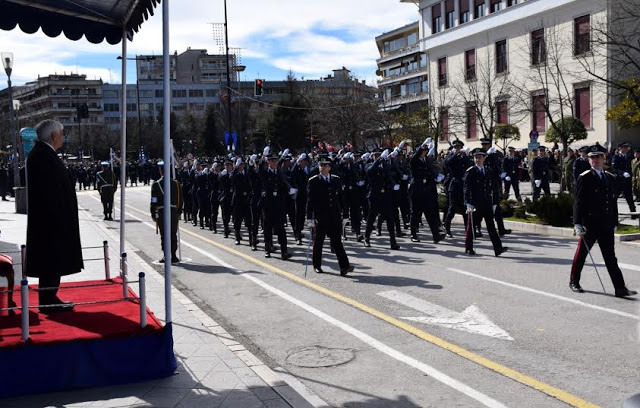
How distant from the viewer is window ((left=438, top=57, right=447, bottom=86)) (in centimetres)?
5288

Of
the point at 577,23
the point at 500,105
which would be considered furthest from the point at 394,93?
the point at 577,23

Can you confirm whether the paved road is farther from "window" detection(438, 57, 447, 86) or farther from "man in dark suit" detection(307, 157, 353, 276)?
"window" detection(438, 57, 447, 86)

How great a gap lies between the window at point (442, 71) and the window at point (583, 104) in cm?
1343

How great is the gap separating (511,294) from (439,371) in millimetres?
3429

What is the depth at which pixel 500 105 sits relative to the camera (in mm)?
46875

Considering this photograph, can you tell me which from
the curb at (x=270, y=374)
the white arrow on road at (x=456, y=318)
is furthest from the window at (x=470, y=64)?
the curb at (x=270, y=374)

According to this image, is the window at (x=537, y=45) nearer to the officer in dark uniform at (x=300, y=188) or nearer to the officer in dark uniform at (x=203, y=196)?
the officer in dark uniform at (x=203, y=196)

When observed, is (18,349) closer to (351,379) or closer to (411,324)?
(351,379)

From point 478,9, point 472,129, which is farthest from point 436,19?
point 472,129

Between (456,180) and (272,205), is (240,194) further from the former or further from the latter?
(456,180)

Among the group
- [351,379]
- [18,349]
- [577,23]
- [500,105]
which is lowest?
[351,379]

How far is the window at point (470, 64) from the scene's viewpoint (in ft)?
160

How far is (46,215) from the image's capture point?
21.3 ft

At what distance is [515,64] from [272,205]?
3484 centimetres
